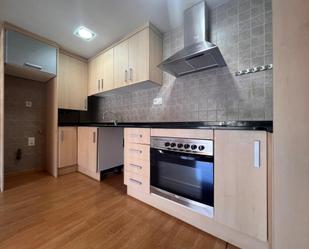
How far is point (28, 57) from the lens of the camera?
2107 mm

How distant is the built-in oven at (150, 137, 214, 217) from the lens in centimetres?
112

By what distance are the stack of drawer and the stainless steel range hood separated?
812mm

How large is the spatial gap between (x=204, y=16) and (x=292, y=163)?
1707 mm

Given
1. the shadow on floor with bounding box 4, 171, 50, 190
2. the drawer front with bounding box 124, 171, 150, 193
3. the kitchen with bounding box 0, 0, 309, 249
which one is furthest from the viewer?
the shadow on floor with bounding box 4, 171, 50, 190

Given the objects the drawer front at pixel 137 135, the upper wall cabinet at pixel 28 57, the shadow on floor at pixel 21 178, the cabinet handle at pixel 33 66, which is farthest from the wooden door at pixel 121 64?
the shadow on floor at pixel 21 178

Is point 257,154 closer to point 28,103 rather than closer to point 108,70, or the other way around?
point 108,70

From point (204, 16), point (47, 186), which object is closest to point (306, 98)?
point (204, 16)

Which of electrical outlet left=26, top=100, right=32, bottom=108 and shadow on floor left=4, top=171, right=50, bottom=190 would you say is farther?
electrical outlet left=26, top=100, right=32, bottom=108

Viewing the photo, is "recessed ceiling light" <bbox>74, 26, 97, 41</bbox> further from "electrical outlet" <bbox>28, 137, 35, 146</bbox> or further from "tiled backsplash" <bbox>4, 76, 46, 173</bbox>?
"electrical outlet" <bbox>28, 137, 35, 146</bbox>

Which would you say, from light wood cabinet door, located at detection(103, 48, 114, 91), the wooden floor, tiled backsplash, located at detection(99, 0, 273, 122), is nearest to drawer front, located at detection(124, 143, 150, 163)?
the wooden floor

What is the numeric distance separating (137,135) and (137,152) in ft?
0.61

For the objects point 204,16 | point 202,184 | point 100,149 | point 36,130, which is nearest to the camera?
point 202,184

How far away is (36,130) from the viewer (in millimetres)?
2678

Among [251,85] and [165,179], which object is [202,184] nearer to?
[165,179]
